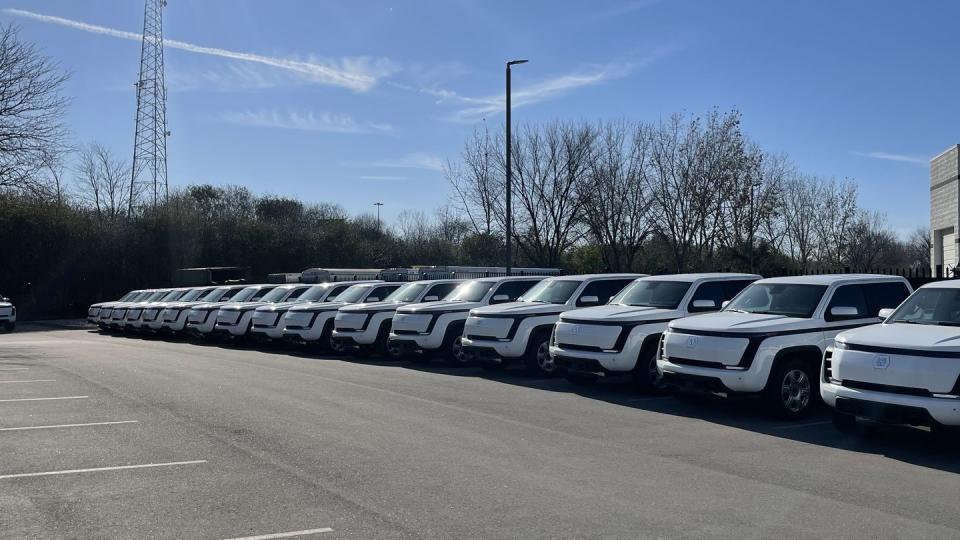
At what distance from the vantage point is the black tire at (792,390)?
1045 cm

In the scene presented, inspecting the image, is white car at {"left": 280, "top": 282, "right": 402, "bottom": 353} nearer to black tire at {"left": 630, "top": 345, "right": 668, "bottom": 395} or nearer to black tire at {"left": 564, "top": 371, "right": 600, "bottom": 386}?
black tire at {"left": 564, "top": 371, "right": 600, "bottom": 386}

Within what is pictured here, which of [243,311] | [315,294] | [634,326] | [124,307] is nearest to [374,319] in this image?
[315,294]

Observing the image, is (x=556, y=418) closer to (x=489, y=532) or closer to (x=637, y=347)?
(x=637, y=347)

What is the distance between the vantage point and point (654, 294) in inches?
547

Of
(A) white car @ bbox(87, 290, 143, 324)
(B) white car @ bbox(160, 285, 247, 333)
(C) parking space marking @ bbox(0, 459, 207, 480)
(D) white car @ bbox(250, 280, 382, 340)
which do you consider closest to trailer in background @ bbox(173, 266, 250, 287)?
(A) white car @ bbox(87, 290, 143, 324)

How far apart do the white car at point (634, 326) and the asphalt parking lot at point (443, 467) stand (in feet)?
1.63

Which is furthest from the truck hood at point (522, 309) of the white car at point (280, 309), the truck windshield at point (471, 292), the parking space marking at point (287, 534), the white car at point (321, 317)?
the parking space marking at point (287, 534)

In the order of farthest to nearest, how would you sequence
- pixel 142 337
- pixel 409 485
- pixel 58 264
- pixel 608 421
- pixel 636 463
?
1. pixel 58 264
2. pixel 142 337
3. pixel 608 421
4. pixel 636 463
5. pixel 409 485

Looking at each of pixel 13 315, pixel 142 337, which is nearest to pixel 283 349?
pixel 142 337

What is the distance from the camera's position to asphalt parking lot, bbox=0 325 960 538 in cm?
604

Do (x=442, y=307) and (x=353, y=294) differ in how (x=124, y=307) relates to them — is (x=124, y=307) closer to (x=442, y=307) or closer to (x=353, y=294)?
(x=353, y=294)

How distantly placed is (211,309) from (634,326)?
17.0m

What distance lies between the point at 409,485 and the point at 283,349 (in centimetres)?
1719

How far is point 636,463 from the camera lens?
8070 millimetres
